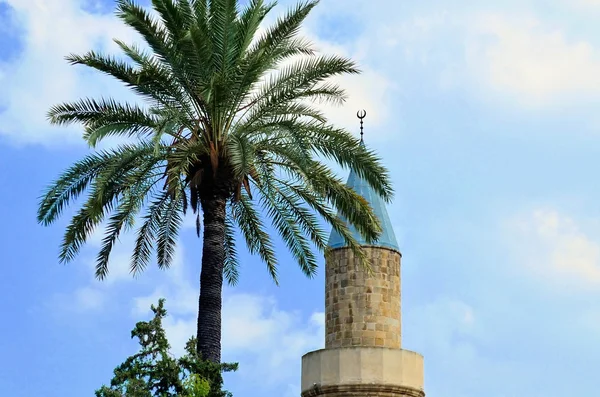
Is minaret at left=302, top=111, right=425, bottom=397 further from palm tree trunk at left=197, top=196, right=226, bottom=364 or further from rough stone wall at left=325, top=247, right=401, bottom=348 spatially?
palm tree trunk at left=197, top=196, right=226, bottom=364

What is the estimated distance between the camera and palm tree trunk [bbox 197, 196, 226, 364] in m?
17.6

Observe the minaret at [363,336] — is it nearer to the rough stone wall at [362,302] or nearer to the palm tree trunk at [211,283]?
the rough stone wall at [362,302]

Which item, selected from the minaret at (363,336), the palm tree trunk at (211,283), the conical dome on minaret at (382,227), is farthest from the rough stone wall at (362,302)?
the palm tree trunk at (211,283)

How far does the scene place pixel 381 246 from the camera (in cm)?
2322

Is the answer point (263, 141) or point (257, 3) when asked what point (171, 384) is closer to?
point (263, 141)

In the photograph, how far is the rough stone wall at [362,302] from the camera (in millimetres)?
22672

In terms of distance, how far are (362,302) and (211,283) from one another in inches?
224

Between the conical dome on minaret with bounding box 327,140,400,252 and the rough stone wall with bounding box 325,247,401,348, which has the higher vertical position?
the conical dome on minaret with bounding box 327,140,400,252

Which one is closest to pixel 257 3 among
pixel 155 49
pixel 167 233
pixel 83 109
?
pixel 155 49

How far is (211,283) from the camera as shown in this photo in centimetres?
1791

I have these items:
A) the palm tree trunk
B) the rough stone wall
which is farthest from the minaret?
the palm tree trunk

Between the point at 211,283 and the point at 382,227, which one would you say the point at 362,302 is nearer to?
the point at 382,227

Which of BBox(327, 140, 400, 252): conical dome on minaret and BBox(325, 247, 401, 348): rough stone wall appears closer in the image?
BBox(325, 247, 401, 348): rough stone wall

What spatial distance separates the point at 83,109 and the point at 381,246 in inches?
317
